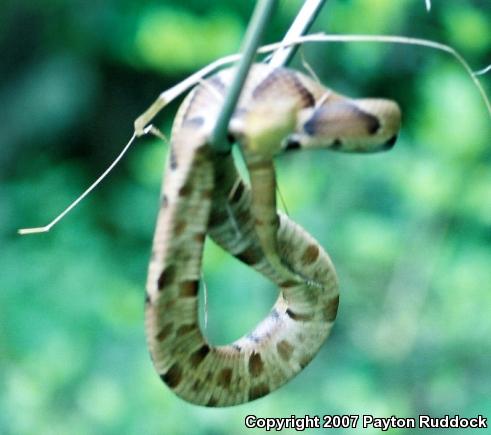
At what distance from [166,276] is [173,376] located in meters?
0.16

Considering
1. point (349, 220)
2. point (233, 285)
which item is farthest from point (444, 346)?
point (233, 285)

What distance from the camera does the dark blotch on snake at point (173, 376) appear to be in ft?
3.40

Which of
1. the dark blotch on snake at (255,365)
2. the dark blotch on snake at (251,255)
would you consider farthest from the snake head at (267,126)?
the dark blotch on snake at (255,365)

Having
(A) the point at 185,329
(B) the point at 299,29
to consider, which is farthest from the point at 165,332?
(B) the point at 299,29

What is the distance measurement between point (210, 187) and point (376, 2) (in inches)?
69.4

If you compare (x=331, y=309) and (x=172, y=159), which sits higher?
(x=172, y=159)

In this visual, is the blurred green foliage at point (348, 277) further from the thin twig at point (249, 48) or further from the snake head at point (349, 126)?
the thin twig at point (249, 48)

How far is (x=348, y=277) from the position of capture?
2725 millimetres

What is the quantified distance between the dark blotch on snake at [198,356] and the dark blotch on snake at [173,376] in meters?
0.02

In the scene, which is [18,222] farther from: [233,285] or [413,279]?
[413,279]

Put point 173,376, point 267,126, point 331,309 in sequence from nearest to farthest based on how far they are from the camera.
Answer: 1. point 267,126
2. point 173,376
3. point 331,309

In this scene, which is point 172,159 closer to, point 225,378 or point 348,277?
point 225,378

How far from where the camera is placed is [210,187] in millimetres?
902

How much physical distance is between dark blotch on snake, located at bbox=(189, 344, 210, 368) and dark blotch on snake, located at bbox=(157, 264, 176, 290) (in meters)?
0.14
